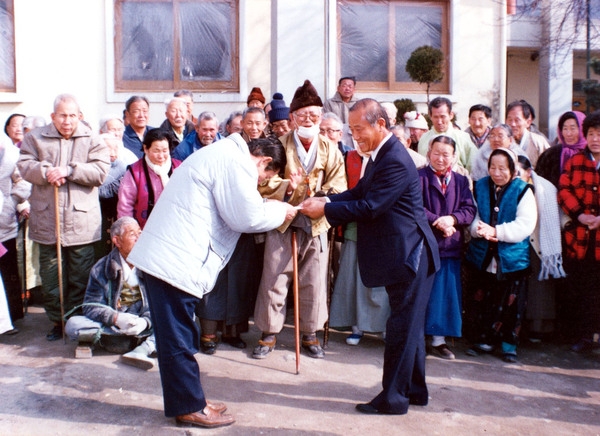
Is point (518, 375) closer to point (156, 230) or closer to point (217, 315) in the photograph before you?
point (217, 315)

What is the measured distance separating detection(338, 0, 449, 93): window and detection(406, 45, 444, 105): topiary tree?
3.13ft

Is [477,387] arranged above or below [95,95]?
below

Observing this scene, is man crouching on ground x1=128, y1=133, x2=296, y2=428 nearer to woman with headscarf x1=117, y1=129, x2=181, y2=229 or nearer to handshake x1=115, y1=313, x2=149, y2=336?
handshake x1=115, y1=313, x2=149, y2=336

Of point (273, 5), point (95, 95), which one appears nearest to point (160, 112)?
point (95, 95)

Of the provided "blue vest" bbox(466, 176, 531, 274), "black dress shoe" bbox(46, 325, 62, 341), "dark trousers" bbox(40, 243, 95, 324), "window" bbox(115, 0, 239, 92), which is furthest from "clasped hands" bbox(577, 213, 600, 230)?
"window" bbox(115, 0, 239, 92)

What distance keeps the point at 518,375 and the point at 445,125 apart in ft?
8.55

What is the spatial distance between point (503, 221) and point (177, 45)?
23.3 ft

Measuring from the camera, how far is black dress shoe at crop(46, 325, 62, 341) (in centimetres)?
587

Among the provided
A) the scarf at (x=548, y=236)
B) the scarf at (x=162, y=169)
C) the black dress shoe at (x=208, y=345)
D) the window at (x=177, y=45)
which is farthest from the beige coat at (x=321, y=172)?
the window at (x=177, y=45)

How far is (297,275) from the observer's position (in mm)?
5453

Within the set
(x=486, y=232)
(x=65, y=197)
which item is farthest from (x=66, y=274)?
(x=486, y=232)

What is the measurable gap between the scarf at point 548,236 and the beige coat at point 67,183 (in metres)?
3.79

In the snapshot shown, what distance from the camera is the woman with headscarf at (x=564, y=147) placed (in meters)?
6.21

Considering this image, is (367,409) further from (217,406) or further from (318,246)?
(318,246)
